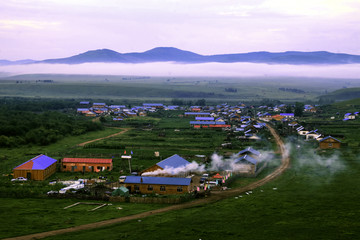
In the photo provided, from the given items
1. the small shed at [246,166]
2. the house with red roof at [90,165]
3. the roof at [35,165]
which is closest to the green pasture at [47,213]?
the roof at [35,165]

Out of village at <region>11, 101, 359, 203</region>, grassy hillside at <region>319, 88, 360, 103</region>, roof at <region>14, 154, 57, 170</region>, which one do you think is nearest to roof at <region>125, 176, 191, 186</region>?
village at <region>11, 101, 359, 203</region>

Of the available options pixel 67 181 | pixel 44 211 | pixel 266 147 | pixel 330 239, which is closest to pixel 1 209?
pixel 44 211

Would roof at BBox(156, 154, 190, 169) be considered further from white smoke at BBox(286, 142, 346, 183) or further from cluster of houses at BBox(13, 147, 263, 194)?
white smoke at BBox(286, 142, 346, 183)

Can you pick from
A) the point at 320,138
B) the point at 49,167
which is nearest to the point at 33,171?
the point at 49,167

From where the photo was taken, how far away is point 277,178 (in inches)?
1508

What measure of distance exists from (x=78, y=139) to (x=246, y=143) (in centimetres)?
3027

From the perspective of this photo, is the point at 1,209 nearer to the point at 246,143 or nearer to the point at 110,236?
the point at 110,236

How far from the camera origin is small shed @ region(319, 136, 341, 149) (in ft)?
177

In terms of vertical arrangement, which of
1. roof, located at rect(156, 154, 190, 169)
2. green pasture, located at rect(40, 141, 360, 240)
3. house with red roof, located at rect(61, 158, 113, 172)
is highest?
roof, located at rect(156, 154, 190, 169)

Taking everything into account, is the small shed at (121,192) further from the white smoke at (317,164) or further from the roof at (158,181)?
the white smoke at (317,164)

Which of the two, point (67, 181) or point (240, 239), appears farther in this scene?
point (67, 181)

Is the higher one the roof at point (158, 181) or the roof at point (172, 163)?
the roof at point (172, 163)

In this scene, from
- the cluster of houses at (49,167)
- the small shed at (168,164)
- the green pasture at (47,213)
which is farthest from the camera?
the cluster of houses at (49,167)

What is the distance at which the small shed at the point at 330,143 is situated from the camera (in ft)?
177
